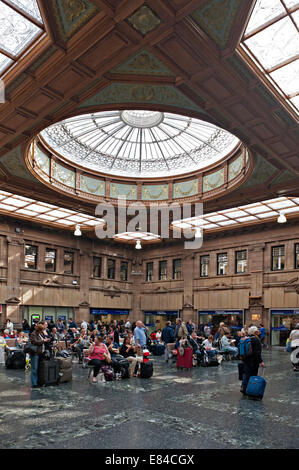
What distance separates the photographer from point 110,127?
18.2 metres

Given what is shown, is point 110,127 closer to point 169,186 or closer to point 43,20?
point 169,186

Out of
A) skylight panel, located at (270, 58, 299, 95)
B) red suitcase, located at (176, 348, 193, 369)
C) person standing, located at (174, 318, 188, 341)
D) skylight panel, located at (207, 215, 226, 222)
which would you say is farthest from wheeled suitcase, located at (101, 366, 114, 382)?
skylight panel, located at (207, 215, 226, 222)

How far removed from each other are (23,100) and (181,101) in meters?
4.40

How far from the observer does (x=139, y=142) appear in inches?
800

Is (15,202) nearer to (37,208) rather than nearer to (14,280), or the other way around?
(37,208)

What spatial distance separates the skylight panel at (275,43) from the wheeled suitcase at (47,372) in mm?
9231

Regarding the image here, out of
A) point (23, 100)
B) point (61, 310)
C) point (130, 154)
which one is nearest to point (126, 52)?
point (23, 100)

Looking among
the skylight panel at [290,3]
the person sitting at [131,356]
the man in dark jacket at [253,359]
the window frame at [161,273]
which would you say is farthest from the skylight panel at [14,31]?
the window frame at [161,273]

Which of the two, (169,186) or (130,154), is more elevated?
(130,154)

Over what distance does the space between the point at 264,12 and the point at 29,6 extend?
15.2 feet

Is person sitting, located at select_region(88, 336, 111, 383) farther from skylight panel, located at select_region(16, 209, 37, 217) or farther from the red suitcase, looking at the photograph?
skylight panel, located at select_region(16, 209, 37, 217)

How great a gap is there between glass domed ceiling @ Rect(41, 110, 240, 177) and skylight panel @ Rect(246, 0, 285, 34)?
8.33m

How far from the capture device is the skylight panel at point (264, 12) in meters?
7.55

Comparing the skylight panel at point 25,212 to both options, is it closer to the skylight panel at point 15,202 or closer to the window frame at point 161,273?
the skylight panel at point 15,202
